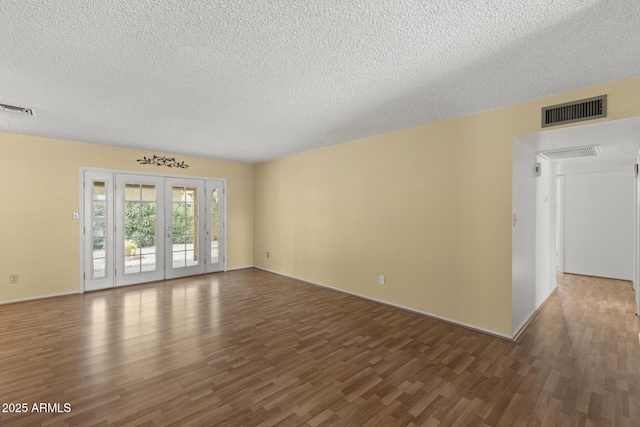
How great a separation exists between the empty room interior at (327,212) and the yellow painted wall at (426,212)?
29 mm

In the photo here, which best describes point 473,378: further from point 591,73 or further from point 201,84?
point 201,84

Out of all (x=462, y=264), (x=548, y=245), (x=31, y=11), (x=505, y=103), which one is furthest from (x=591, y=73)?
(x=31, y=11)

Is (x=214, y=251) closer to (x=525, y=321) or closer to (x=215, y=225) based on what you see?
(x=215, y=225)

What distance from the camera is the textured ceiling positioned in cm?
172

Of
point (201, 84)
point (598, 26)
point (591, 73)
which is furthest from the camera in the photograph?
point (201, 84)

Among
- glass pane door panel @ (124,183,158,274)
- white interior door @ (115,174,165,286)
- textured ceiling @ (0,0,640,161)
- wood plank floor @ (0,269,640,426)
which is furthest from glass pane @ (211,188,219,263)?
textured ceiling @ (0,0,640,161)

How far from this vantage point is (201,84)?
2709mm

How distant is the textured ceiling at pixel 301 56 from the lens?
5.63ft

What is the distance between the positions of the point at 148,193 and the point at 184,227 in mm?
975

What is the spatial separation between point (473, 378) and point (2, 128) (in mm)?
6772

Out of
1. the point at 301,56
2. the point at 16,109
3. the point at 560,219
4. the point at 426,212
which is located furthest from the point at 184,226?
the point at 560,219

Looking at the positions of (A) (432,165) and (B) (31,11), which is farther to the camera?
(A) (432,165)

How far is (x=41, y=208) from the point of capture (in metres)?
4.76

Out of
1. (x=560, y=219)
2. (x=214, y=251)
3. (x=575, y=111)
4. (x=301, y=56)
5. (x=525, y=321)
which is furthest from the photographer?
(x=214, y=251)
